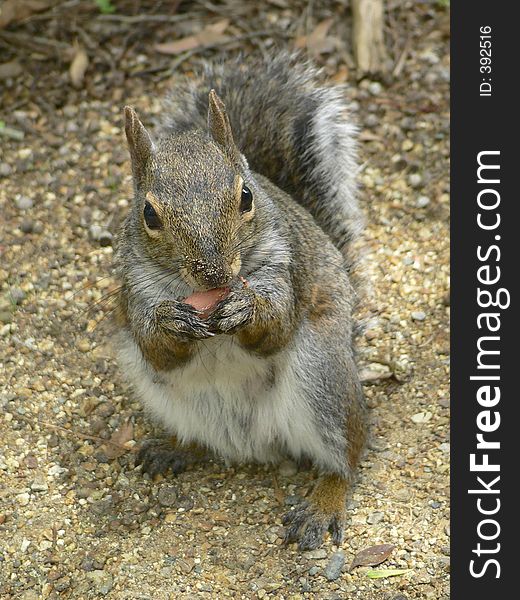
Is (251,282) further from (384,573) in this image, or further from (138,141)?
(384,573)

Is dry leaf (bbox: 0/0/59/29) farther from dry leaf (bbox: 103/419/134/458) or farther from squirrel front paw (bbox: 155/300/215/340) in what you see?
squirrel front paw (bbox: 155/300/215/340)

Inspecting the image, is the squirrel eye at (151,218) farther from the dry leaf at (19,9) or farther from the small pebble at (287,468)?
the dry leaf at (19,9)

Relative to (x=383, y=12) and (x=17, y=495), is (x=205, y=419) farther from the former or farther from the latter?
(x=383, y=12)

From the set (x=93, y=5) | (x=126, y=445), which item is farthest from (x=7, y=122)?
(x=126, y=445)

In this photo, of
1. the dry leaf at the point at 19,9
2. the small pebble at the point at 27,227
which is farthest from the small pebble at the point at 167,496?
the dry leaf at the point at 19,9

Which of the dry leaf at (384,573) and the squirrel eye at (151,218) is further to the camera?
the dry leaf at (384,573)

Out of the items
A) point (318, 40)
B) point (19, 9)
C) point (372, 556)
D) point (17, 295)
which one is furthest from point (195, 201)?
point (19, 9)
